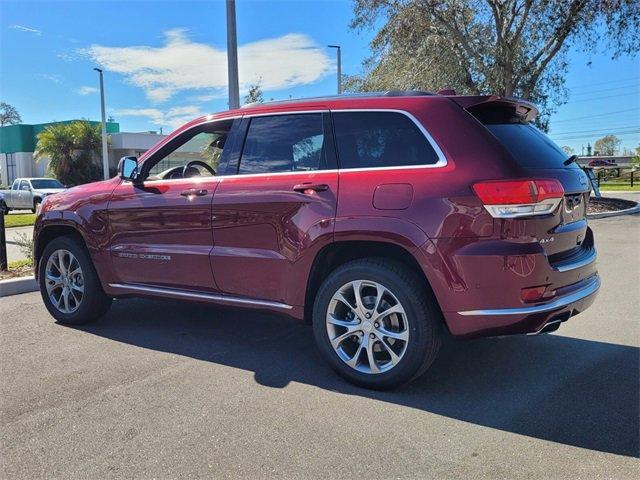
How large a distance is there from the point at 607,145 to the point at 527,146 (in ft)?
514

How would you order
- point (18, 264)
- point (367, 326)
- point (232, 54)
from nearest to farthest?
point (367, 326) < point (18, 264) < point (232, 54)

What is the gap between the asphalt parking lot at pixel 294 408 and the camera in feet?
9.46

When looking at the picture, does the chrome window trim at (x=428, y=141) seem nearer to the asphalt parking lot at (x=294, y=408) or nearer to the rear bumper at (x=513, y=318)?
the rear bumper at (x=513, y=318)

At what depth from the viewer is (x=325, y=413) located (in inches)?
136

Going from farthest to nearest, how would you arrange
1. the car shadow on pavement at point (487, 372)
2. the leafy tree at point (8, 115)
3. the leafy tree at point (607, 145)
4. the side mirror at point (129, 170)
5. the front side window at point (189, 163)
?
the leafy tree at point (607, 145) < the leafy tree at point (8, 115) < the side mirror at point (129, 170) < the front side window at point (189, 163) < the car shadow on pavement at point (487, 372)

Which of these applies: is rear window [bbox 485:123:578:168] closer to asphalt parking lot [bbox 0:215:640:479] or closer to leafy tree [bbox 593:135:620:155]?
asphalt parking lot [bbox 0:215:640:479]

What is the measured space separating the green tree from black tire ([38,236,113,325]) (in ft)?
112

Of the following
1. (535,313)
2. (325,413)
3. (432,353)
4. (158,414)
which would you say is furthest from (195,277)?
(535,313)

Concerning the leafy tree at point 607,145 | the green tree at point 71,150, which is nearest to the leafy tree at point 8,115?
the green tree at point 71,150

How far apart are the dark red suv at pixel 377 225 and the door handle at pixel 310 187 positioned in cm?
1

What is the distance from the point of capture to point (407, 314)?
3.57m

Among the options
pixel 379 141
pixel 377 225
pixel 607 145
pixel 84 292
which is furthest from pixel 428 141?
pixel 607 145

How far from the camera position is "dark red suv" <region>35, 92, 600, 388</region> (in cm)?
336

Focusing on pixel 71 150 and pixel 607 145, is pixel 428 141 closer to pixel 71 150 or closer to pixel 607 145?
pixel 71 150
